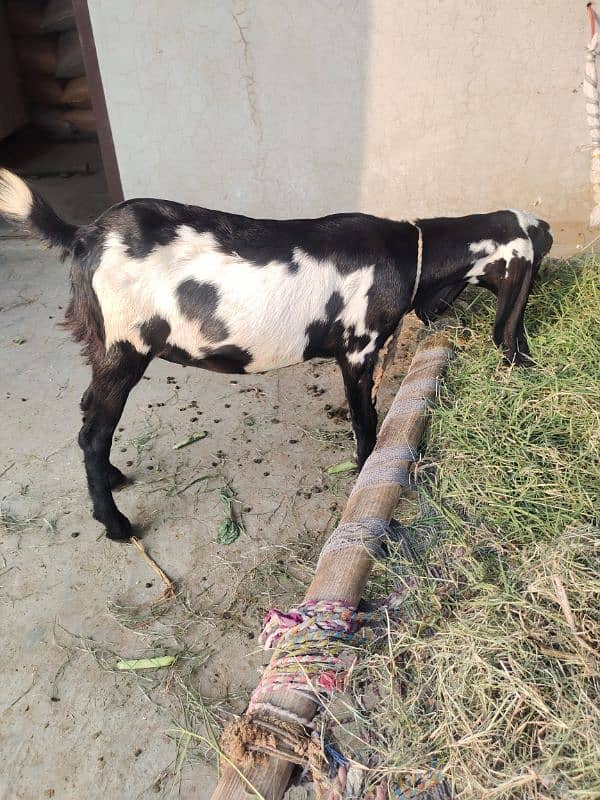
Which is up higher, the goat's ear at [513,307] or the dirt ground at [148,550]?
the goat's ear at [513,307]

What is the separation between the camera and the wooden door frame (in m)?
4.51

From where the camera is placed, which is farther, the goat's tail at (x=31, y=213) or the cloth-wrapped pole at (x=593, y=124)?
the cloth-wrapped pole at (x=593, y=124)

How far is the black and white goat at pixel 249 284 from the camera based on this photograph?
2.50 m

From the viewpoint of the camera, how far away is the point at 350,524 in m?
1.99

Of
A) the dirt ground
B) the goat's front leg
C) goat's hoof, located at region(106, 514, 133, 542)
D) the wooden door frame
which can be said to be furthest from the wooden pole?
the wooden door frame

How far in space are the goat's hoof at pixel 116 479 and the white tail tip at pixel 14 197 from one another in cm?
124

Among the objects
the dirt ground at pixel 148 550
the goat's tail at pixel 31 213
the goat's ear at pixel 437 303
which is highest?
the goat's tail at pixel 31 213

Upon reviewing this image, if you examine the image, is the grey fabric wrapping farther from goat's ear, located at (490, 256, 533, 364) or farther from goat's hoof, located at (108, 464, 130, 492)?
goat's hoof, located at (108, 464, 130, 492)

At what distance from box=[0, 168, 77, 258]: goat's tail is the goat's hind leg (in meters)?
0.48

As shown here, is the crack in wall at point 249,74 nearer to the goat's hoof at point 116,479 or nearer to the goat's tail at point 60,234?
the goat's tail at point 60,234

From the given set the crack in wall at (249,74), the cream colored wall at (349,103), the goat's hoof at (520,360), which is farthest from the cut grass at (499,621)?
the crack in wall at (249,74)

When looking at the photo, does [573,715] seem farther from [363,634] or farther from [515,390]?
[515,390]

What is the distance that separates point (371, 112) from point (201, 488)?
2.86 m

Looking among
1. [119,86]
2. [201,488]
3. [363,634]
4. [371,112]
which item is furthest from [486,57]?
[363,634]
